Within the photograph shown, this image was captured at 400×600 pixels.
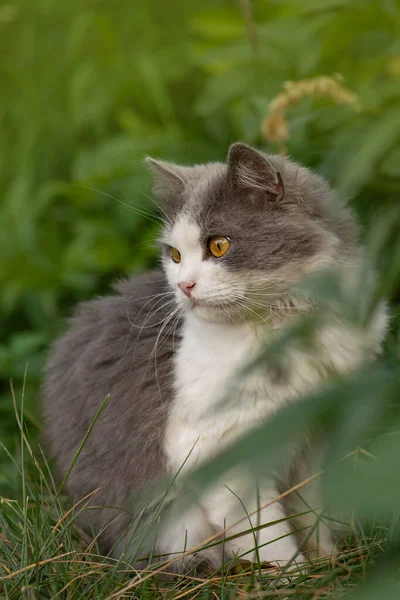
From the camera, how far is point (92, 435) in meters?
2.02

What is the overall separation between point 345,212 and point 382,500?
1.32 m

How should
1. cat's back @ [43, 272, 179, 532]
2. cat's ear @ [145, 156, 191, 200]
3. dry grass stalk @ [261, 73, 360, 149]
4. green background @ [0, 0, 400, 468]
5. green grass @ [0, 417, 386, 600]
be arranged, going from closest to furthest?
1. green grass @ [0, 417, 386, 600]
2. cat's back @ [43, 272, 179, 532]
3. cat's ear @ [145, 156, 191, 200]
4. dry grass stalk @ [261, 73, 360, 149]
5. green background @ [0, 0, 400, 468]

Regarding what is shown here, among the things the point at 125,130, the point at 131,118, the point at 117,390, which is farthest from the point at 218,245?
the point at 125,130

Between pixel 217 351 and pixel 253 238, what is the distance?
0.31m

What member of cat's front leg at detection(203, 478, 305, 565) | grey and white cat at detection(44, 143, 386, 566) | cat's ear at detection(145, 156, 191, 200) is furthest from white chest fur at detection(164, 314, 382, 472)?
cat's ear at detection(145, 156, 191, 200)

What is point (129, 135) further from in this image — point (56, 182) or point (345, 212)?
point (345, 212)

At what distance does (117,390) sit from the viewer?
2006 millimetres

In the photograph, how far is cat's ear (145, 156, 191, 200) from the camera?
2053mm

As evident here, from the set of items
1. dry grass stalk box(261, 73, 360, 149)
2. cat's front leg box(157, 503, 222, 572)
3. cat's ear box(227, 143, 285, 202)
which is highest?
dry grass stalk box(261, 73, 360, 149)

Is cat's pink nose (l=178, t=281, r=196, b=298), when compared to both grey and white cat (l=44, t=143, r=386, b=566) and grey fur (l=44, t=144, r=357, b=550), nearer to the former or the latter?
grey and white cat (l=44, t=143, r=386, b=566)

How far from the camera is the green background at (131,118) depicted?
275cm

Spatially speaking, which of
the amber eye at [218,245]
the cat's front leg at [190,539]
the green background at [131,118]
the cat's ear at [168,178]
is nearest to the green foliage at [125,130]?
the green background at [131,118]

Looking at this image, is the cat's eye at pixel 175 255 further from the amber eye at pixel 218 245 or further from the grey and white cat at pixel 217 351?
the amber eye at pixel 218 245

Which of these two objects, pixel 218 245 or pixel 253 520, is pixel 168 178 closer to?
pixel 218 245
